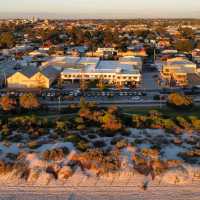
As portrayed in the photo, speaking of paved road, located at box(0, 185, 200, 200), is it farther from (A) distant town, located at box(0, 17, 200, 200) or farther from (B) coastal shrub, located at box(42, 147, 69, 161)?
(B) coastal shrub, located at box(42, 147, 69, 161)

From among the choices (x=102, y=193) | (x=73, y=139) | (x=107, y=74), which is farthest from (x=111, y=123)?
(x=107, y=74)

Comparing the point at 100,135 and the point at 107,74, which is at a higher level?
the point at 107,74

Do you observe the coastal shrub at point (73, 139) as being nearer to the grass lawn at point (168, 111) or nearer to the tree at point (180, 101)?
the grass lawn at point (168, 111)

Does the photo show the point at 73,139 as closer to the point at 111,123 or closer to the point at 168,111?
the point at 111,123

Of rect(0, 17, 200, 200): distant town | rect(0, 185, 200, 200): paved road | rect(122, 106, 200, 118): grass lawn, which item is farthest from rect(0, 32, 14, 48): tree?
rect(0, 185, 200, 200): paved road

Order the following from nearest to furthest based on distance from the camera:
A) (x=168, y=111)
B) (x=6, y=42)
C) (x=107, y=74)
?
1. (x=168, y=111)
2. (x=107, y=74)
3. (x=6, y=42)

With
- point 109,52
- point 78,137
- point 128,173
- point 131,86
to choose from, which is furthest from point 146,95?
point 109,52

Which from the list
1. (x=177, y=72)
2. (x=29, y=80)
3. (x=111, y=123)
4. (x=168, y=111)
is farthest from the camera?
(x=177, y=72)

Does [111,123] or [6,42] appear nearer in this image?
[111,123]
